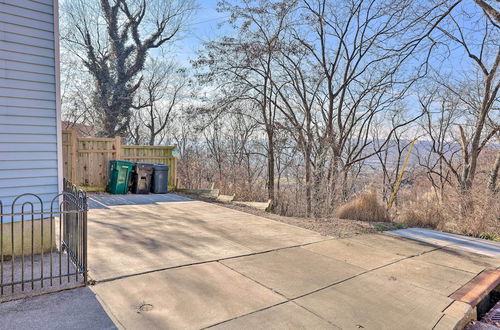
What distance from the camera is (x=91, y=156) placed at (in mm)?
9516

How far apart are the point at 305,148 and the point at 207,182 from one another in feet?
24.4

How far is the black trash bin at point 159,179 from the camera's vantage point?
10.1 meters

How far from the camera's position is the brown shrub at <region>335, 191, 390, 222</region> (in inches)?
303

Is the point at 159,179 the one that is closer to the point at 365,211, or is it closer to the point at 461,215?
the point at 365,211

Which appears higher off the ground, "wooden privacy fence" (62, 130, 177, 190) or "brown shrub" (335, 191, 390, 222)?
"wooden privacy fence" (62, 130, 177, 190)

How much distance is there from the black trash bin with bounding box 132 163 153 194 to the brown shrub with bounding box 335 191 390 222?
19.1 ft

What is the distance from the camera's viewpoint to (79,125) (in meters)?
22.1

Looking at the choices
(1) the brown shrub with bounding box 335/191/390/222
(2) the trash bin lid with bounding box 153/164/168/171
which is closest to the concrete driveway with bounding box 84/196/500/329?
(1) the brown shrub with bounding box 335/191/390/222

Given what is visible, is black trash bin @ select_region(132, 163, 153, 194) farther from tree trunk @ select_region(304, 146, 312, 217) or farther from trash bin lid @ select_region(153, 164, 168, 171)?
tree trunk @ select_region(304, 146, 312, 217)

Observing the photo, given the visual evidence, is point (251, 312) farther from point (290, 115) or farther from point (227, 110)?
point (290, 115)

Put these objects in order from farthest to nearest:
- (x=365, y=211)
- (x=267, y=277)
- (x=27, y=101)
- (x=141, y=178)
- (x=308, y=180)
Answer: (x=308, y=180)
(x=141, y=178)
(x=365, y=211)
(x=27, y=101)
(x=267, y=277)

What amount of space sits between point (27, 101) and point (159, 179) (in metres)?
6.42

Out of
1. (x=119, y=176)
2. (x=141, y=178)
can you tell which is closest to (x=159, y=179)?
(x=141, y=178)

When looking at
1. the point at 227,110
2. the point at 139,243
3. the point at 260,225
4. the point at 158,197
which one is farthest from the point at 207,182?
the point at 139,243
